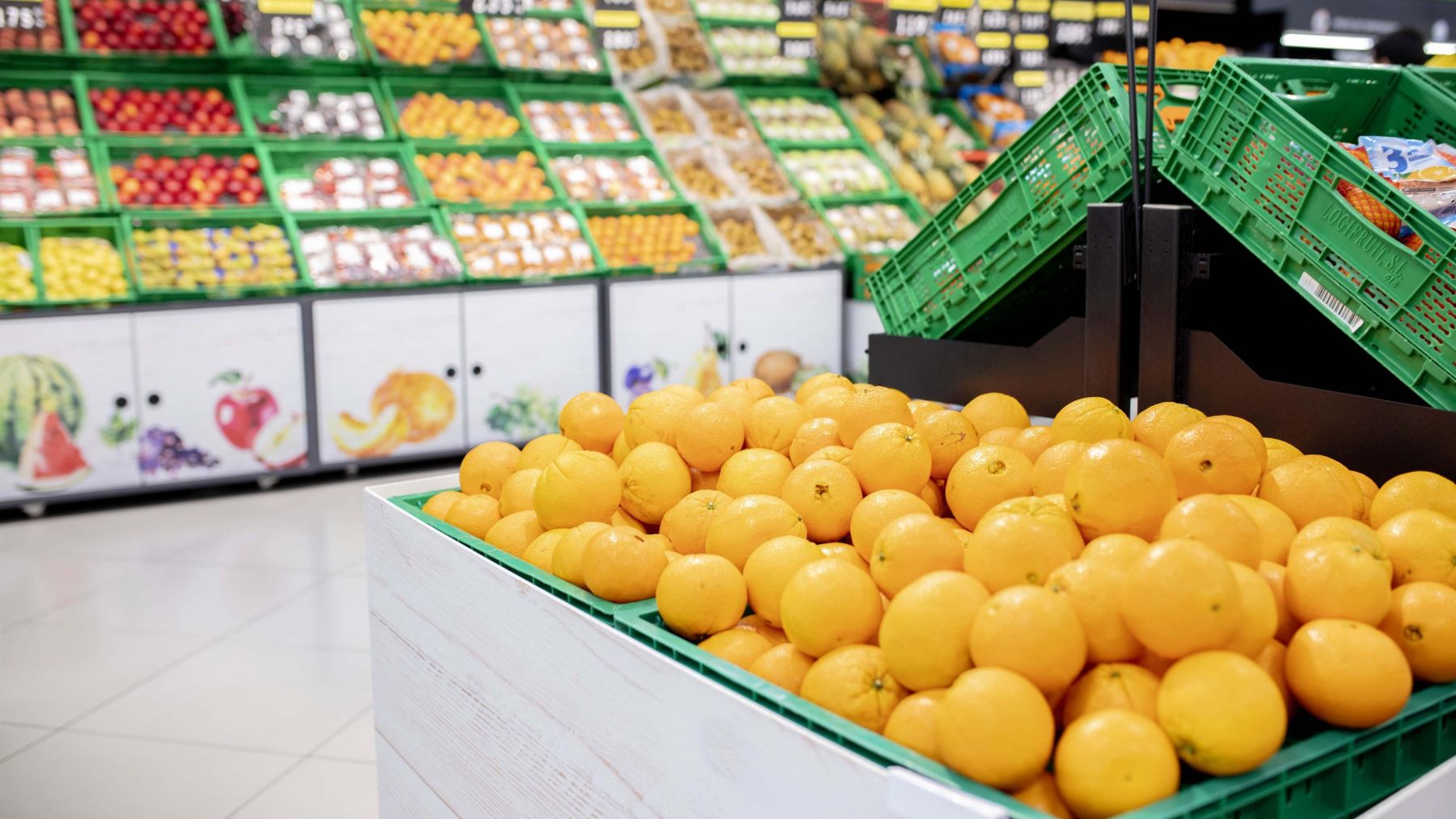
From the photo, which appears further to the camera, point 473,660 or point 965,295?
point 965,295

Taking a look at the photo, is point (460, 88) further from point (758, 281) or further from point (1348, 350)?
point (1348, 350)

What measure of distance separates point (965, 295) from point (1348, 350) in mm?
703

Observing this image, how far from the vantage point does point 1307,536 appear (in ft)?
4.36

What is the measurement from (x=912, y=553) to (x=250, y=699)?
→ 2410 millimetres

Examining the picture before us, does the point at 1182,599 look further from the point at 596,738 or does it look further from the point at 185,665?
the point at 185,665

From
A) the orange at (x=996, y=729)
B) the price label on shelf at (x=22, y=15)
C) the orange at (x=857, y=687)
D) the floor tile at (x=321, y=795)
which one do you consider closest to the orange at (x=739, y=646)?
the orange at (x=857, y=687)

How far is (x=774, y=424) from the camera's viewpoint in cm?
191

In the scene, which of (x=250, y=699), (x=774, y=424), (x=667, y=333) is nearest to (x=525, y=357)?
(x=667, y=333)

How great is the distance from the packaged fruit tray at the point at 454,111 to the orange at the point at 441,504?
447cm

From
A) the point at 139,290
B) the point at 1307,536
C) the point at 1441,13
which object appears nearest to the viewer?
the point at 1307,536

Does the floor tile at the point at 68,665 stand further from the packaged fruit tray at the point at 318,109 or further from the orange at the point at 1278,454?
the packaged fruit tray at the point at 318,109

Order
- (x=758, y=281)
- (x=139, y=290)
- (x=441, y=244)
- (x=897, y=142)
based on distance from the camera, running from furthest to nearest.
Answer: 1. (x=897, y=142)
2. (x=758, y=281)
3. (x=441, y=244)
4. (x=139, y=290)

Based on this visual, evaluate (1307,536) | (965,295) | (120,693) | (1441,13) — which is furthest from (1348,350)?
(1441,13)

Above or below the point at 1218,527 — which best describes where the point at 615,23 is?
above
